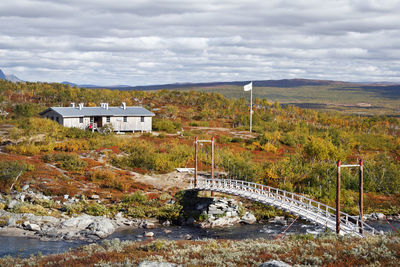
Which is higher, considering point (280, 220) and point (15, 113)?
point (15, 113)

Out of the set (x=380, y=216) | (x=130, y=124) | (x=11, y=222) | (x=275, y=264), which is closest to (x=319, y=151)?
(x=380, y=216)

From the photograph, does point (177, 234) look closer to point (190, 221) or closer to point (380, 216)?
point (190, 221)

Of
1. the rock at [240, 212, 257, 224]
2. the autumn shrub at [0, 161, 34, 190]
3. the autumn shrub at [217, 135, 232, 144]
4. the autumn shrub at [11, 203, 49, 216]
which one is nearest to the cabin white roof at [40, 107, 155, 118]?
the autumn shrub at [217, 135, 232, 144]

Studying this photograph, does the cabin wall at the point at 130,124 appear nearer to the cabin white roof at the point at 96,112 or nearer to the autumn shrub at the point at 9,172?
the cabin white roof at the point at 96,112

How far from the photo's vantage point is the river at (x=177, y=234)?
1043 inches

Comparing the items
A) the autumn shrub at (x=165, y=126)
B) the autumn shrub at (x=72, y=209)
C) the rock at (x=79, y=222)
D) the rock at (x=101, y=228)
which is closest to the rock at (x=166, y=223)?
the rock at (x=101, y=228)

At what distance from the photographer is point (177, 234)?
32562 millimetres

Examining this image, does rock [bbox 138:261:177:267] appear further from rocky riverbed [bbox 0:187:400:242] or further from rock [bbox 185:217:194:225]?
rock [bbox 185:217:194:225]

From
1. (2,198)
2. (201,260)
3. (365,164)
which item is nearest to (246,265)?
(201,260)

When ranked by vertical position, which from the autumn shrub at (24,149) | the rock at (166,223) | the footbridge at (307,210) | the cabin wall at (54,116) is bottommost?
the rock at (166,223)

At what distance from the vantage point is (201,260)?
60.3 ft

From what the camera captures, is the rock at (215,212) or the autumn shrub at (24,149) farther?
the autumn shrub at (24,149)

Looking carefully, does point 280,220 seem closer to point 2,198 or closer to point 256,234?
point 256,234

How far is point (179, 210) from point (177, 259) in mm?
19030
